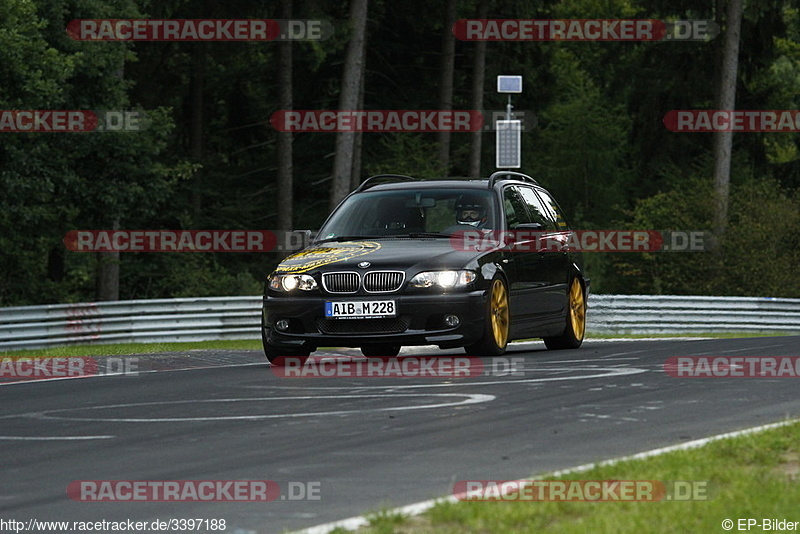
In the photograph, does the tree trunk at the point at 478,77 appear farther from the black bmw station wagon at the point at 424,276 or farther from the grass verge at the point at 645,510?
the grass verge at the point at 645,510

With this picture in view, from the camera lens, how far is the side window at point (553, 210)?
708 inches

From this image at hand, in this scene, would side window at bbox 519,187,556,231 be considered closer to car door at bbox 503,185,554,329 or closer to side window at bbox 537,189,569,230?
side window at bbox 537,189,569,230

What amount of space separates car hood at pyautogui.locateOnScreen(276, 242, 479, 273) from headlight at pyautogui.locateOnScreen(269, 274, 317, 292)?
0.21ft

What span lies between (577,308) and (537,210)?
1.36 m

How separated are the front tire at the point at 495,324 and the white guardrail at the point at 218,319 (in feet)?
31.5

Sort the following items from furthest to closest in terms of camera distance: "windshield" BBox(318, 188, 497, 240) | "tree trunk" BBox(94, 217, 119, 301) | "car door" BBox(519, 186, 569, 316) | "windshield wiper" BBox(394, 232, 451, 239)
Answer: "tree trunk" BBox(94, 217, 119, 301)
"car door" BBox(519, 186, 569, 316)
"windshield" BBox(318, 188, 497, 240)
"windshield wiper" BBox(394, 232, 451, 239)

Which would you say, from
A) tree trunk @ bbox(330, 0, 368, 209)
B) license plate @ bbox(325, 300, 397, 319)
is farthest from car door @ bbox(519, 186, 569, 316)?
tree trunk @ bbox(330, 0, 368, 209)

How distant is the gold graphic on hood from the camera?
14.6 m

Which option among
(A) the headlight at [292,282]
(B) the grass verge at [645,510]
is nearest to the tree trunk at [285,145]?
(A) the headlight at [292,282]

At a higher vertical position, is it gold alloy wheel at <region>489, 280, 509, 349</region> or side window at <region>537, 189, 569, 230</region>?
side window at <region>537, 189, 569, 230</region>

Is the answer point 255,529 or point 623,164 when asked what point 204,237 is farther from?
point 255,529

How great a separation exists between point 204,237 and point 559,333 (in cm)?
3091

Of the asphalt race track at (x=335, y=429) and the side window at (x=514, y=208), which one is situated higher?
the side window at (x=514, y=208)

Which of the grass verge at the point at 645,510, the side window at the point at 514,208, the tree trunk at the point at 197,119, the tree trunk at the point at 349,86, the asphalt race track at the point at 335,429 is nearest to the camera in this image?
the grass verge at the point at 645,510
